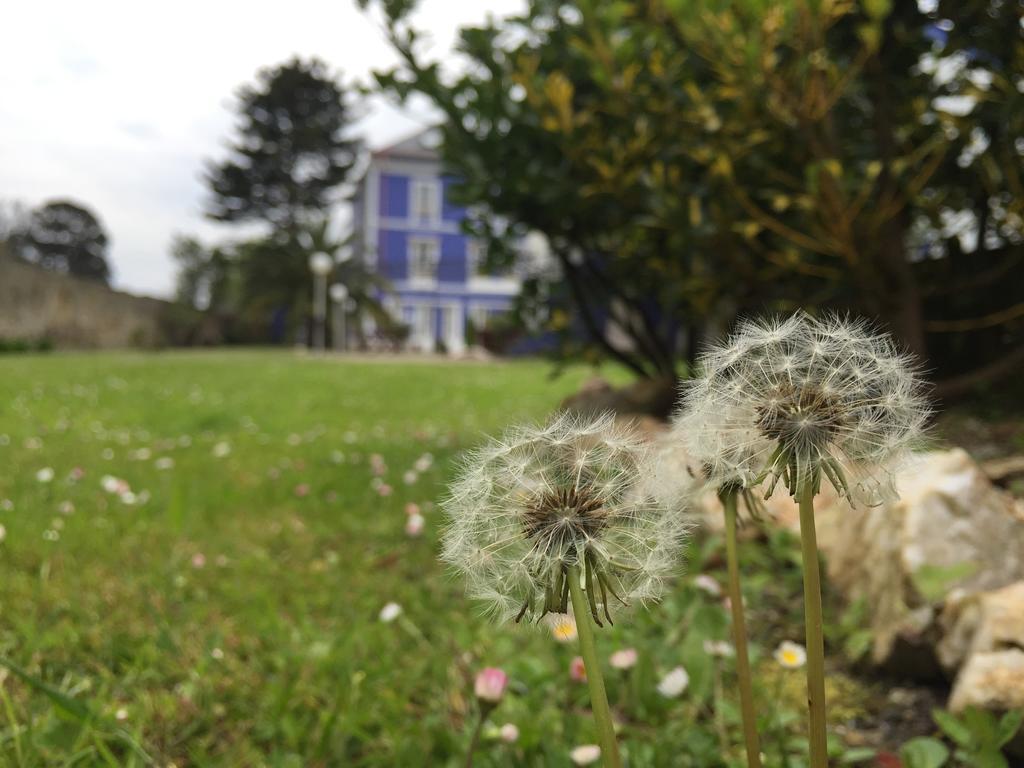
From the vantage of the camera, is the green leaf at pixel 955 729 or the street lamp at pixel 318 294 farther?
the street lamp at pixel 318 294

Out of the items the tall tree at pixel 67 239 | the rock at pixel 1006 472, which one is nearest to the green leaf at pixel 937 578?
the rock at pixel 1006 472

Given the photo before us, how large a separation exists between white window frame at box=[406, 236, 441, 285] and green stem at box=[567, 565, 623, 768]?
3197 centimetres

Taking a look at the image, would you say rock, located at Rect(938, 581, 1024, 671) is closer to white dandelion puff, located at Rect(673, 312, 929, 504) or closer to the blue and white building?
white dandelion puff, located at Rect(673, 312, 929, 504)

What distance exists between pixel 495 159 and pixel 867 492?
3521 mm

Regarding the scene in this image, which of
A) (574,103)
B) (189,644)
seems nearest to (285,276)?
(574,103)

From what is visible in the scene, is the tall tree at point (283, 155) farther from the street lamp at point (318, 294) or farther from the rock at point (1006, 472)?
the rock at point (1006, 472)

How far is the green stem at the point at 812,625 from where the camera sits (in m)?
0.66

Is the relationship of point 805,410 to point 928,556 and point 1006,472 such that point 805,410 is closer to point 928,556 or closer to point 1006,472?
point 928,556

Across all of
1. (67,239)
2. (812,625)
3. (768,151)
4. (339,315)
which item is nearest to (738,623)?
(812,625)

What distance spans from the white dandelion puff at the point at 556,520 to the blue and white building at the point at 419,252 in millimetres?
30783

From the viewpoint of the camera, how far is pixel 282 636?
6.90 ft

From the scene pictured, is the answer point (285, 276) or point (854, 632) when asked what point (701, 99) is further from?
point (285, 276)

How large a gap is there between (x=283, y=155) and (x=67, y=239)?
82.0 feet

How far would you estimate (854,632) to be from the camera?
207cm
